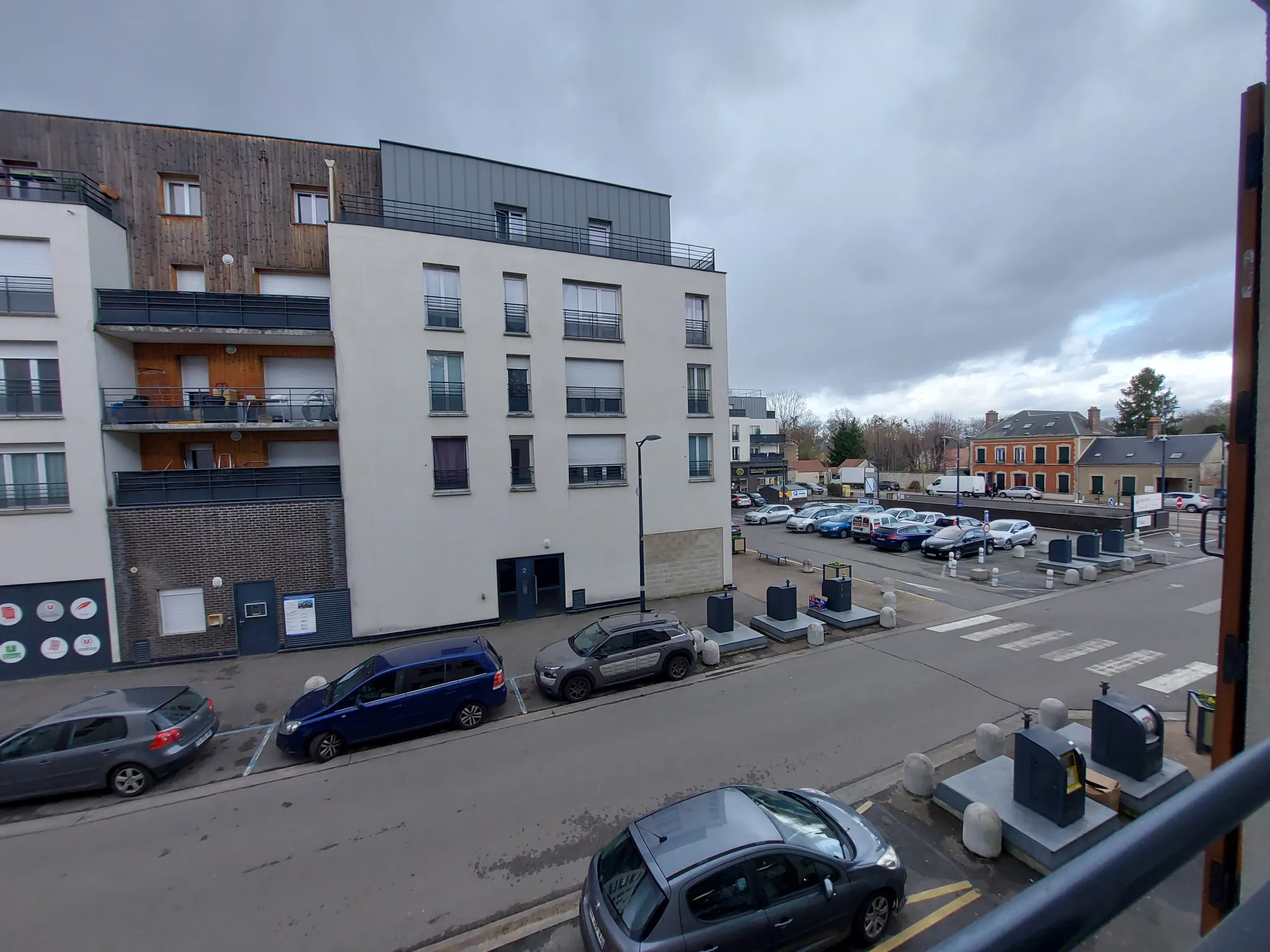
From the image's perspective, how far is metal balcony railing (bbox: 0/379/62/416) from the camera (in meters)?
13.5

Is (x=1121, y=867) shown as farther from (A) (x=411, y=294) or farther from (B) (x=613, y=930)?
(A) (x=411, y=294)

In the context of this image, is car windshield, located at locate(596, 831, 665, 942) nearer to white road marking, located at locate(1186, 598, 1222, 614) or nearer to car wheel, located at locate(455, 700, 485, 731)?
car wheel, located at locate(455, 700, 485, 731)

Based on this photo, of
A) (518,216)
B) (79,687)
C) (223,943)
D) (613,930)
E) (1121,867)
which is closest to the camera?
(1121,867)

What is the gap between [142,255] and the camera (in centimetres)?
1575

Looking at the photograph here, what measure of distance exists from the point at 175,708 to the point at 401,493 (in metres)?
7.03

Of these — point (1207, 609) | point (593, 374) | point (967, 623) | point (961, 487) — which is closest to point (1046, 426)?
point (961, 487)

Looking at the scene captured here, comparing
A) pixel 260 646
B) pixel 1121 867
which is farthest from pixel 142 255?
pixel 1121 867

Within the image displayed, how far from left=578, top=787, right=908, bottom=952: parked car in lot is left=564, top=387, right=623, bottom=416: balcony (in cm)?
1288

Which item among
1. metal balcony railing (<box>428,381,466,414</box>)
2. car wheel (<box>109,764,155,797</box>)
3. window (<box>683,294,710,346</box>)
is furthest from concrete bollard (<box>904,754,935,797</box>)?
window (<box>683,294,710,346</box>)

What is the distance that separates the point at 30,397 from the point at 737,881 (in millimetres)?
18507

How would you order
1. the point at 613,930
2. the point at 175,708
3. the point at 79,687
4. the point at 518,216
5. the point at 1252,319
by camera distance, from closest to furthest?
1. the point at 1252,319
2. the point at 613,930
3. the point at 175,708
4. the point at 79,687
5. the point at 518,216

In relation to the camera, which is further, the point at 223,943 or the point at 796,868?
the point at 223,943

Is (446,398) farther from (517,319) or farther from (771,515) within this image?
(771,515)

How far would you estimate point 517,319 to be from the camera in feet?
55.0
